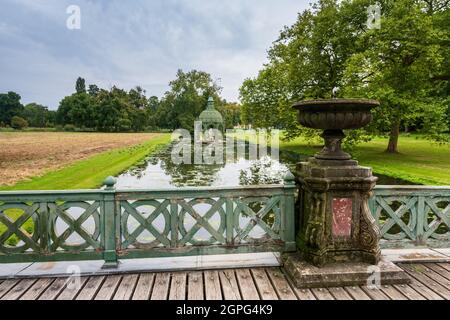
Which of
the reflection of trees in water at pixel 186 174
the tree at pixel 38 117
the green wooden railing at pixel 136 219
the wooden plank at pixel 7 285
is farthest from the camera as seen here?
the tree at pixel 38 117

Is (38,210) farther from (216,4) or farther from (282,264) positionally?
(216,4)

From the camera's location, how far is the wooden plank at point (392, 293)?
11.2 feet

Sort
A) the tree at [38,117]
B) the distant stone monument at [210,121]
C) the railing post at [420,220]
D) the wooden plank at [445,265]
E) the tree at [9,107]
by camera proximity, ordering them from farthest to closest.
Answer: the tree at [38,117]
the tree at [9,107]
the distant stone monument at [210,121]
the railing post at [420,220]
the wooden plank at [445,265]

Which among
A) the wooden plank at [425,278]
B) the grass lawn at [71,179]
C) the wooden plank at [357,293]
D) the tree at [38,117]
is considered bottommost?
the grass lawn at [71,179]

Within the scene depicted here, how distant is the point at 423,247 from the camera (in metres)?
4.55

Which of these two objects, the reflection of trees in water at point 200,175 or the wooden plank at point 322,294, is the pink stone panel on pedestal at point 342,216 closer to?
the wooden plank at point 322,294

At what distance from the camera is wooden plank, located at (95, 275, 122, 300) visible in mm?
3422

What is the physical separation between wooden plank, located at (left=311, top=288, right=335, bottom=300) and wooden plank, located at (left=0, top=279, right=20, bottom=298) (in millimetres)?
3477

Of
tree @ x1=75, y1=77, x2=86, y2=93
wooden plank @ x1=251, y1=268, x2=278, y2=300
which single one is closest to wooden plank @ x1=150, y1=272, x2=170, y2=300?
wooden plank @ x1=251, y1=268, x2=278, y2=300

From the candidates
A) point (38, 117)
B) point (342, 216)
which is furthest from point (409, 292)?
point (38, 117)

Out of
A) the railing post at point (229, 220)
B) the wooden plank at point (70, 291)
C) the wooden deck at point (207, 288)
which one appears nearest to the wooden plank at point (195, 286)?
the wooden deck at point (207, 288)

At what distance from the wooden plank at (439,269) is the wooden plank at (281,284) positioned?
2.02 meters

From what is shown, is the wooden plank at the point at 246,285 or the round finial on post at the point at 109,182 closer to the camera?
the wooden plank at the point at 246,285

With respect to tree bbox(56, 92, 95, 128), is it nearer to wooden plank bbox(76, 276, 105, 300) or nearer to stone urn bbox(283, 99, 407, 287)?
wooden plank bbox(76, 276, 105, 300)
